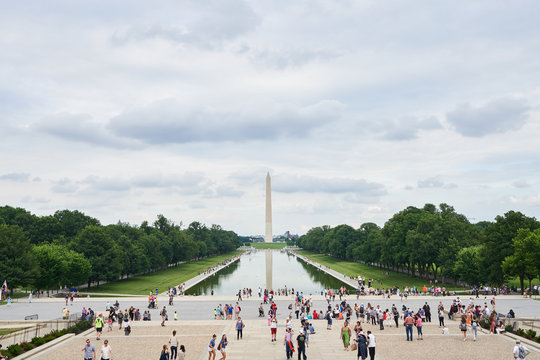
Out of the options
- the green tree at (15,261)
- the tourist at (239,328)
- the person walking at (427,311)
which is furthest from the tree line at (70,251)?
the person walking at (427,311)

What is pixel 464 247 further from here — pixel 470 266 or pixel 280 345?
pixel 280 345

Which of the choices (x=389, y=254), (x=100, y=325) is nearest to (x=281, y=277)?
(x=389, y=254)

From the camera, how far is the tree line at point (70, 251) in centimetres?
5357

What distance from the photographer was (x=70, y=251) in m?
60.4

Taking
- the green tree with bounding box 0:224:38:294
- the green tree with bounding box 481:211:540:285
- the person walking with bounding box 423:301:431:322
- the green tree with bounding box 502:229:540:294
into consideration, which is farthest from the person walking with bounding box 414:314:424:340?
the green tree with bounding box 0:224:38:294

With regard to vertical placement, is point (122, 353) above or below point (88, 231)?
below

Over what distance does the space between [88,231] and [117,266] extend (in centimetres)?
773

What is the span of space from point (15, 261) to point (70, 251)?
826 centimetres

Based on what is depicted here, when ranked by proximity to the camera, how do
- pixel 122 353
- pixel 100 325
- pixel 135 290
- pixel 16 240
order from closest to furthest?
pixel 122 353
pixel 100 325
pixel 16 240
pixel 135 290

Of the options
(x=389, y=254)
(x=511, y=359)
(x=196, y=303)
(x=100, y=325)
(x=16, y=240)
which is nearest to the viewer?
(x=511, y=359)

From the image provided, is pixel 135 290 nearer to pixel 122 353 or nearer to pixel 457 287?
pixel 122 353

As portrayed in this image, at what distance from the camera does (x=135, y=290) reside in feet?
206

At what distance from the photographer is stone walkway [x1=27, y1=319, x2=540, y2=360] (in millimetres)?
22688

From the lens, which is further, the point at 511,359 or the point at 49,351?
the point at 49,351
